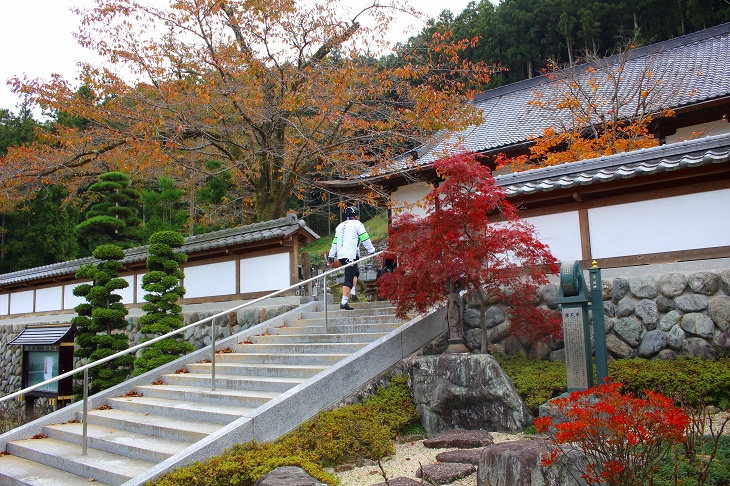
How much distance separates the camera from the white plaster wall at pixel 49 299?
16.8 m

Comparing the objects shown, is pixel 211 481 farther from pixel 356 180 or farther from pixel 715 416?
pixel 356 180

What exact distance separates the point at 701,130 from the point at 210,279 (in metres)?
11.3

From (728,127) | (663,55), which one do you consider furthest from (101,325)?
(663,55)

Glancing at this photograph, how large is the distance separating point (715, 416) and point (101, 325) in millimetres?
10137

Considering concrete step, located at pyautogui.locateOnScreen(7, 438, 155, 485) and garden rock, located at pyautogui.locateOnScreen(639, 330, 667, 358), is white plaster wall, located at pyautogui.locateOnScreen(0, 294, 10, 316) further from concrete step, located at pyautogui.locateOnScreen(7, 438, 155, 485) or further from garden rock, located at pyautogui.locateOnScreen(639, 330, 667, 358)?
garden rock, located at pyautogui.locateOnScreen(639, 330, 667, 358)

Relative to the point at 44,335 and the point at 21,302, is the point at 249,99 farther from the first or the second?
the point at 21,302

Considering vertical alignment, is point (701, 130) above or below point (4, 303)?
above

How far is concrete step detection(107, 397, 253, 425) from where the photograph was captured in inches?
272

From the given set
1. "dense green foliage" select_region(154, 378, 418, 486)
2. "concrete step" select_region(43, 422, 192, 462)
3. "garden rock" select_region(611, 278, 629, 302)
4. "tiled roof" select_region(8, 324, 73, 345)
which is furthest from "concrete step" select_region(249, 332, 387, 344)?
"tiled roof" select_region(8, 324, 73, 345)

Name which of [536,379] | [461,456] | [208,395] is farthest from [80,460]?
[536,379]

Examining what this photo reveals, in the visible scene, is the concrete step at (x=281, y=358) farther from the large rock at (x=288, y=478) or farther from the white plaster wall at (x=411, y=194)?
the white plaster wall at (x=411, y=194)

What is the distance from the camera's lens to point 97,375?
10.6 meters

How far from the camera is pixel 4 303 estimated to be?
19.3 meters

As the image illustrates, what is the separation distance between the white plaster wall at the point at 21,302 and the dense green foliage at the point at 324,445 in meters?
15.0
